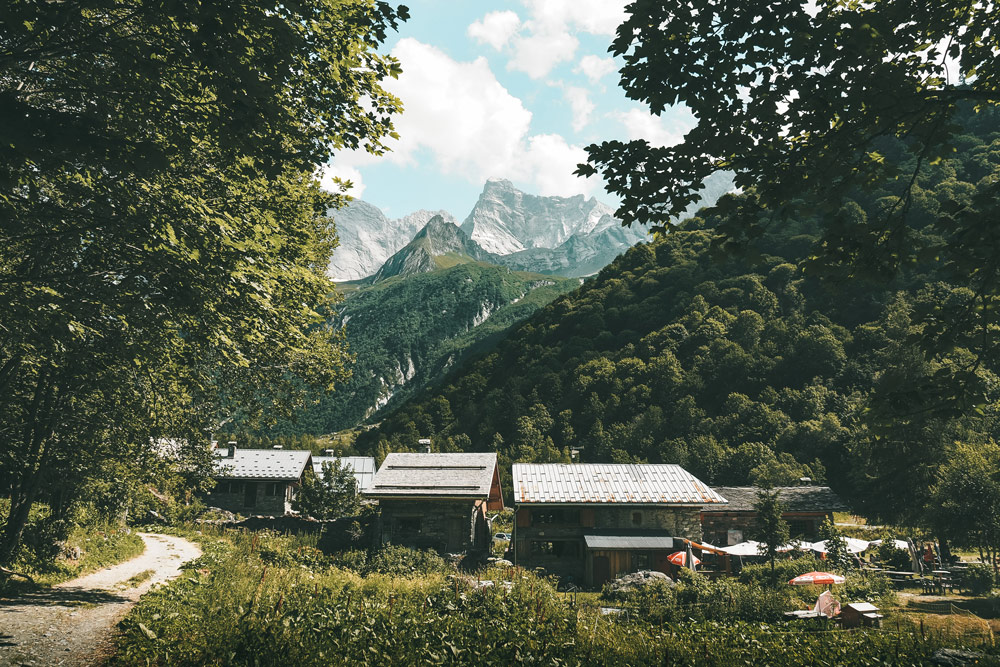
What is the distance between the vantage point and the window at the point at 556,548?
3338 centimetres

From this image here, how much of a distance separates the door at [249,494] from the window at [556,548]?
29.5 meters

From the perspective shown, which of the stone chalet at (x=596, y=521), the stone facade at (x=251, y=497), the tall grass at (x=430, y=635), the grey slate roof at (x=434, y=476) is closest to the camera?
the tall grass at (x=430, y=635)

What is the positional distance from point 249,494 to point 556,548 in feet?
101

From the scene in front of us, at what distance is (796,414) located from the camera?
73062 millimetres

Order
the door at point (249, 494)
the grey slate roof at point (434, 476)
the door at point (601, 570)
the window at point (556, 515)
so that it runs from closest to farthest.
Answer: the door at point (601, 570)
the grey slate roof at point (434, 476)
the window at point (556, 515)
the door at point (249, 494)

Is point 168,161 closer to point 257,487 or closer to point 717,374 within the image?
point 257,487

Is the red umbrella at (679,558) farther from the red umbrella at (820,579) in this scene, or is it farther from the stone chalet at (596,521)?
the red umbrella at (820,579)

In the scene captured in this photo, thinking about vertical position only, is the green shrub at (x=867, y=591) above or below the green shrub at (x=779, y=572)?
above

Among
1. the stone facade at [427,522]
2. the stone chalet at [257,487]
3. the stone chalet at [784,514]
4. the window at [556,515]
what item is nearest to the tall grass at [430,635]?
the stone facade at [427,522]

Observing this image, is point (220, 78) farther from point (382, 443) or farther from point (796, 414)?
point (382, 443)

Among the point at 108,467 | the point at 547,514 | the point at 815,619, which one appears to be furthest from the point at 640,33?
the point at 547,514

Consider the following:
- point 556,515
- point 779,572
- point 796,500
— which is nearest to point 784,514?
point 796,500

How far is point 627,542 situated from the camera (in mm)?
30984

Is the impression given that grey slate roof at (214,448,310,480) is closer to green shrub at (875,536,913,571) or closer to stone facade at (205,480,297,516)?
stone facade at (205,480,297,516)
